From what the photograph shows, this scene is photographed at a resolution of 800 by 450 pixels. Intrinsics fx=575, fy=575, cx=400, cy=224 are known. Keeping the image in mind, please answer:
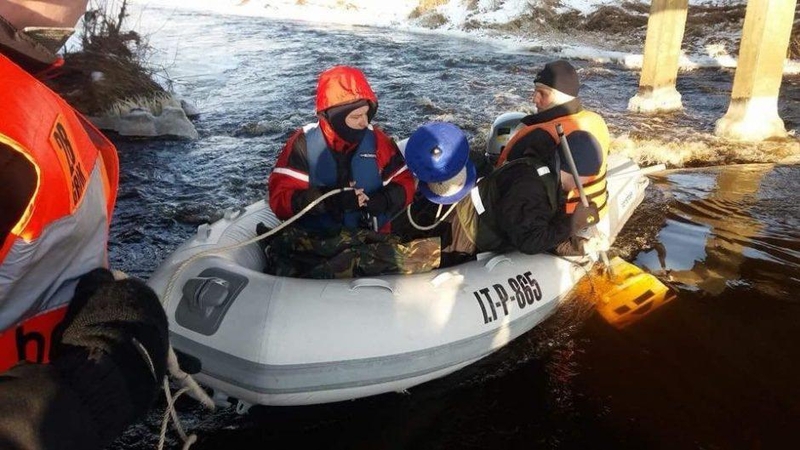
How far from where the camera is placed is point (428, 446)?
2.83m

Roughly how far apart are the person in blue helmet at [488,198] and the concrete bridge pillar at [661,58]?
261 inches

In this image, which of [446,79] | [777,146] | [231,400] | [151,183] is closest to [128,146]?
[151,183]

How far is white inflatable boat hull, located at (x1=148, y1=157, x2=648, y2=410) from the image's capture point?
262 centimetres

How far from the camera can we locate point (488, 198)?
3.43 meters

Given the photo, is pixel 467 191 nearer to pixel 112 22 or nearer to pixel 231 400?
pixel 231 400

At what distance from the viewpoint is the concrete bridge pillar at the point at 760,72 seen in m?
7.25

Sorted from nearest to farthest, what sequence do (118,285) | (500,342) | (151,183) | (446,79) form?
(118,285) → (500,342) → (151,183) → (446,79)

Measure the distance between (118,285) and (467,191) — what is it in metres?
2.52

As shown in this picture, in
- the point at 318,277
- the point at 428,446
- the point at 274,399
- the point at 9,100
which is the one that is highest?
the point at 9,100

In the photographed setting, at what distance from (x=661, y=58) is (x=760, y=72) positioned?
1.75 metres

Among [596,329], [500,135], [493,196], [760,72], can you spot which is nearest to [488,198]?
[493,196]

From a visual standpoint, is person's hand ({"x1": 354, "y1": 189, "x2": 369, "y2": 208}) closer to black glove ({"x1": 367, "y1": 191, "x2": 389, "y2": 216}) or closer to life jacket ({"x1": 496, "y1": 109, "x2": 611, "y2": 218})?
black glove ({"x1": 367, "y1": 191, "x2": 389, "y2": 216})

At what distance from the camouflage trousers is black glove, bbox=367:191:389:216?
14cm

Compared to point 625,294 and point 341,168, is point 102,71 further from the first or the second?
point 625,294
